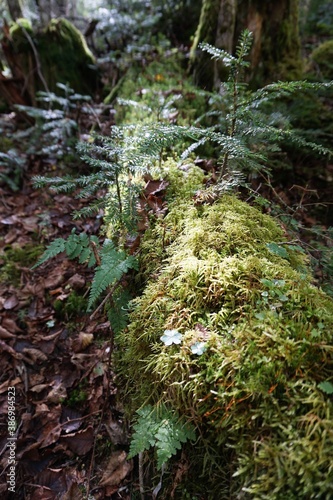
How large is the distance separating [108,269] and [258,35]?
4664mm

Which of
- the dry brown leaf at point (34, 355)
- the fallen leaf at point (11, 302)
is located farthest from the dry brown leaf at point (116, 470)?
the fallen leaf at point (11, 302)

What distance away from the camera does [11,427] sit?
2.62 m

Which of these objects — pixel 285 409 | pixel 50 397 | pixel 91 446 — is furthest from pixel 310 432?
pixel 50 397

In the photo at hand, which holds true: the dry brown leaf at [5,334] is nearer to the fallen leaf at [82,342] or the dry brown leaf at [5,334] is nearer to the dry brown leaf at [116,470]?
the fallen leaf at [82,342]

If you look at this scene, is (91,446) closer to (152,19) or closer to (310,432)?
(310,432)

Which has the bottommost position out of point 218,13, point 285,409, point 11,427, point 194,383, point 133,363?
point 11,427

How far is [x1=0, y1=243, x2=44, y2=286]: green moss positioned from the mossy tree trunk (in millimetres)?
3468

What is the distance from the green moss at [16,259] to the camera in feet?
12.1

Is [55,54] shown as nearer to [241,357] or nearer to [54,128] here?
[54,128]

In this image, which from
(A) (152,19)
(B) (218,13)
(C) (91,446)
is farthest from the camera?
(A) (152,19)

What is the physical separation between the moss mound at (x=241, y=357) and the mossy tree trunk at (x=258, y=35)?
359cm

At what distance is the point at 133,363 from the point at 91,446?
903 mm

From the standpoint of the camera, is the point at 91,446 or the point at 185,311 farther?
the point at 91,446

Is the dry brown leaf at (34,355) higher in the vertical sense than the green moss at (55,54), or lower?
lower
